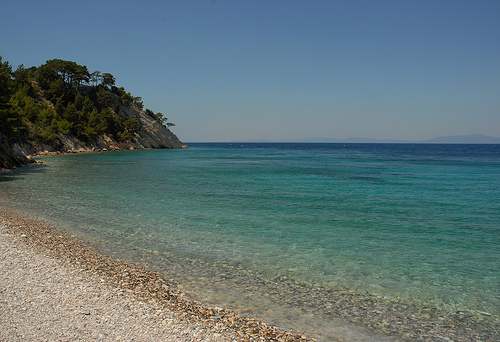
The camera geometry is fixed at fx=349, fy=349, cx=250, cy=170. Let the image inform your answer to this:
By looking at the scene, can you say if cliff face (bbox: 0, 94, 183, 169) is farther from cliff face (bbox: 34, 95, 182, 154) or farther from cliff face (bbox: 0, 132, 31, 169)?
cliff face (bbox: 0, 132, 31, 169)

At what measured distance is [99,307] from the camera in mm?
7281

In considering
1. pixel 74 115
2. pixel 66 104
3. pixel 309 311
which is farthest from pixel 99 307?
pixel 66 104

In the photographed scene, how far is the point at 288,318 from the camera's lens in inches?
293

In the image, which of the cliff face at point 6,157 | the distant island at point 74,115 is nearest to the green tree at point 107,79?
the distant island at point 74,115

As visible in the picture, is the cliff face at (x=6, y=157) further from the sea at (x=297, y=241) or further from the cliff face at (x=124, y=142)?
the sea at (x=297, y=241)

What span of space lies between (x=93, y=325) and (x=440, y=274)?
9.54 m

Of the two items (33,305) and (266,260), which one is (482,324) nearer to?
(266,260)

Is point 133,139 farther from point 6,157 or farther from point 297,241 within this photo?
point 297,241

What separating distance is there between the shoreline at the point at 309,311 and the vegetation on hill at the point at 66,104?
61.3 meters

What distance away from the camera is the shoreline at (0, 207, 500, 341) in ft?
22.3

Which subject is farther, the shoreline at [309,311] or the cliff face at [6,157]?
the cliff face at [6,157]

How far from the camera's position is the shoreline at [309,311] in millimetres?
6809

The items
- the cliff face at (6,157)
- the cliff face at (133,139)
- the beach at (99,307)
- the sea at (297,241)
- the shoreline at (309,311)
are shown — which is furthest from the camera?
the cliff face at (133,139)

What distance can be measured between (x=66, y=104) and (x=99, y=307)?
111795mm
